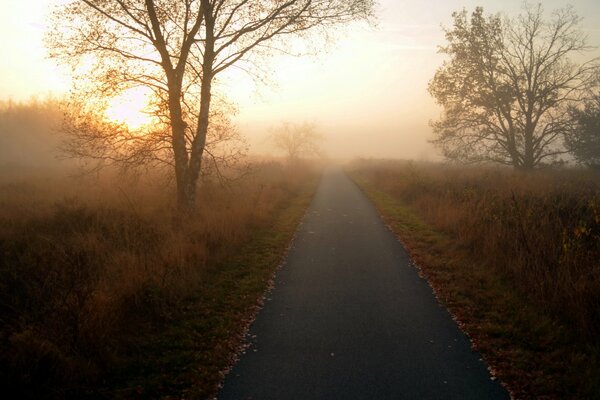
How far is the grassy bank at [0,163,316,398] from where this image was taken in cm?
407

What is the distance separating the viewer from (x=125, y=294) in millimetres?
5812

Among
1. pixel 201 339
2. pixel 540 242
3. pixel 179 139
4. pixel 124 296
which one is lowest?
pixel 201 339

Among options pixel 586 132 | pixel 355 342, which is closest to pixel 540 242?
pixel 355 342

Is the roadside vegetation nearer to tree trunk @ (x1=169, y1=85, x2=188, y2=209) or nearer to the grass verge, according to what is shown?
the grass verge

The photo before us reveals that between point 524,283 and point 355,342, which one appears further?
point 524,283

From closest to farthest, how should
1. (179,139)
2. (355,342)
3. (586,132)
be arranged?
(355,342) < (179,139) < (586,132)

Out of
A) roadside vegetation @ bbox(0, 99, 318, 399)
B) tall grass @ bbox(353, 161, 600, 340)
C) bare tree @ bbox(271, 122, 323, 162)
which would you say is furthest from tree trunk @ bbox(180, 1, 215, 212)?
bare tree @ bbox(271, 122, 323, 162)

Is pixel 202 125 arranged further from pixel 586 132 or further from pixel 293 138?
pixel 293 138

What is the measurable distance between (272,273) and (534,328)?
4895 millimetres

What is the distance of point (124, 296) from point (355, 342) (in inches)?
147

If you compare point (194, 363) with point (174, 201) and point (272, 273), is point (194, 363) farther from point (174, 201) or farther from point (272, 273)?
point (174, 201)

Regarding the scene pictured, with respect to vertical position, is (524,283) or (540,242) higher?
(540,242)

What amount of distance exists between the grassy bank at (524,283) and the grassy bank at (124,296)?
3647 millimetres

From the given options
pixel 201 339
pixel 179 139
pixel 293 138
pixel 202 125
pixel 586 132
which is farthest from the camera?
pixel 293 138
